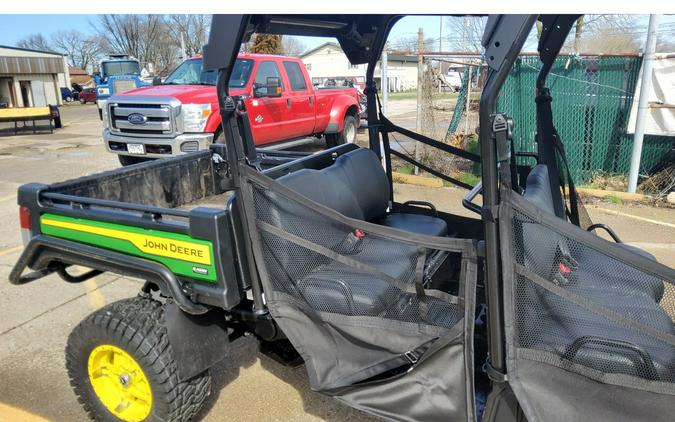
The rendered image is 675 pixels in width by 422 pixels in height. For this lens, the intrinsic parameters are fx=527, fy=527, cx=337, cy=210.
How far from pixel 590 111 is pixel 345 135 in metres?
5.20

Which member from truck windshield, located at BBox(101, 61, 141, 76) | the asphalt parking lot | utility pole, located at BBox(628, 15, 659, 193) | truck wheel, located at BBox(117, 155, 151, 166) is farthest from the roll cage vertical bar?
truck windshield, located at BBox(101, 61, 141, 76)

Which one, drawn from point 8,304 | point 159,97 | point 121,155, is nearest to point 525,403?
point 8,304

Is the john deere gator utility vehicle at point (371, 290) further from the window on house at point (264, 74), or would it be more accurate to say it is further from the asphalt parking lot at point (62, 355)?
the window on house at point (264, 74)

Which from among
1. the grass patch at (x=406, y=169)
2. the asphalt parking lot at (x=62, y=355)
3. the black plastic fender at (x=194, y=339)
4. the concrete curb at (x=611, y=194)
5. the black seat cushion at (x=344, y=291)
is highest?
the black seat cushion at (x=344, y=291)

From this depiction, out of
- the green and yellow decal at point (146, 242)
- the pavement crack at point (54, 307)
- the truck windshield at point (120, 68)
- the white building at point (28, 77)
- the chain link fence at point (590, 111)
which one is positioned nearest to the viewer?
the green and yellow decal at point (146, 242)

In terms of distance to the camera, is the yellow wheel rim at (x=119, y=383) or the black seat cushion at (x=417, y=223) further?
the black seat cushion at (x=417, y=223)

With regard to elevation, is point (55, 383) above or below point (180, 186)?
below

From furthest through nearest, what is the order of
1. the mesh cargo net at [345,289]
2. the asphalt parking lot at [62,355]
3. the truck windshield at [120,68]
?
the truck windshield at [120,68] < the asphalt parking lot at [62,355] < the mesh cargo net at [345,289]

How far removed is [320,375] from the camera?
2068mm

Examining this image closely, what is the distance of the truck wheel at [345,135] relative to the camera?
11092mm

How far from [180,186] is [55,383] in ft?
4.59

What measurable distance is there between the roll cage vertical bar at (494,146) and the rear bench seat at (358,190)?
1124 millimetres

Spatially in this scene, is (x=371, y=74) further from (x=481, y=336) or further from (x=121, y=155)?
(x=121, y=155)

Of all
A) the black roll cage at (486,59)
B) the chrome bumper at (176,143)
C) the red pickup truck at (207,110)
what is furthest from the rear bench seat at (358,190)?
the red pickup truck at (207,110)
